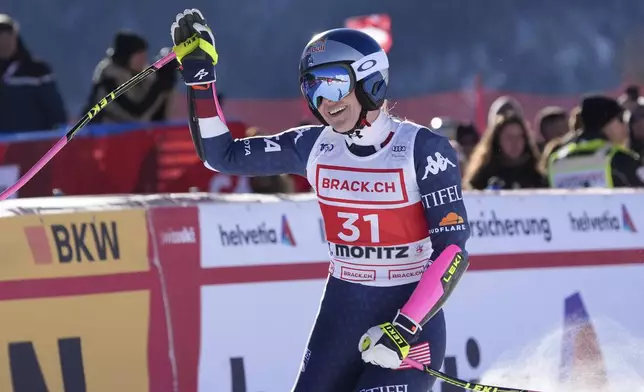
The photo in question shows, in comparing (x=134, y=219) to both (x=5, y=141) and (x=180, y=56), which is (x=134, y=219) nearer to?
(x=180, y=56)

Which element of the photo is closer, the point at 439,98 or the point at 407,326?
the point at 407,326

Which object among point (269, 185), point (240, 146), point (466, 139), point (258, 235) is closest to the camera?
point (240, 146)

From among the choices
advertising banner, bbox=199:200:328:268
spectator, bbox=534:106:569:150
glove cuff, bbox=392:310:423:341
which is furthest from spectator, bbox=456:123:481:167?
glove cuff, bbox=392:310:423:341

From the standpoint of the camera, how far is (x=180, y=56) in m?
5.24

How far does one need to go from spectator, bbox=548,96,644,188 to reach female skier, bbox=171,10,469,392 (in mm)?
3933

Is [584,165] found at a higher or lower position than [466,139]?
lower

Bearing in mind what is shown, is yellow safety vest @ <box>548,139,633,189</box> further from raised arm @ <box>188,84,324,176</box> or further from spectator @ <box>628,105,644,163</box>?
raised arm @ <box>188,84,324,176</box>

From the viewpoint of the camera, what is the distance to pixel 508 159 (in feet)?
29.9

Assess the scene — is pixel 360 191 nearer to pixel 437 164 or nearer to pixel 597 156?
pixel 437 164

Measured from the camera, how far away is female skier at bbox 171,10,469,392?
4.95 metres

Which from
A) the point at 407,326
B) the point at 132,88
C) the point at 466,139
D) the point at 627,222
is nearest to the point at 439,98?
the point at 466,139

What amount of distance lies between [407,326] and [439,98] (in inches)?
571

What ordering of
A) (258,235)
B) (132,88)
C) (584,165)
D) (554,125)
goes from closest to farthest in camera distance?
(258,235), (584,165), (132,88), (554,125)

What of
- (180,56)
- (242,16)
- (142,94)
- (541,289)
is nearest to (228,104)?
(242,16)
